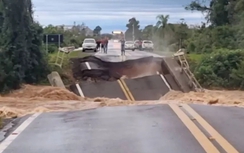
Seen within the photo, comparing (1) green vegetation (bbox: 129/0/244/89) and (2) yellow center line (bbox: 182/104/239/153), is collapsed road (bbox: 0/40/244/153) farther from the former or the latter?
(1) green vegetation (bbox: 129/0/244/89)

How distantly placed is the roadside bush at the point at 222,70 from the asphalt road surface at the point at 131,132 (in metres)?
22.6

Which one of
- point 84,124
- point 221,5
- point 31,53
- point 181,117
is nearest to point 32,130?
point 84,124

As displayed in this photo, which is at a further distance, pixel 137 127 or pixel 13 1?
pixel 13 1

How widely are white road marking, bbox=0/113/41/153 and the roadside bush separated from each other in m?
24.3

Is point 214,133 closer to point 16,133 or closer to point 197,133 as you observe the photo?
point 197,133

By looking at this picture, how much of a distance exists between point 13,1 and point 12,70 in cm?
356

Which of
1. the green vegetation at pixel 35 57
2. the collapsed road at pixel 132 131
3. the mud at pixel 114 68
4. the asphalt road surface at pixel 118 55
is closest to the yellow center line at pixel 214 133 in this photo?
the collapsed road at pixel 132 131

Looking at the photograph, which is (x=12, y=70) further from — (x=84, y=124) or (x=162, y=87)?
(x=84, y=124)

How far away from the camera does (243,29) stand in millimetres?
51031

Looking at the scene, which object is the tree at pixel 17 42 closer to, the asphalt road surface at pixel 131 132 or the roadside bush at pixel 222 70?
the roadside bush at pixel 222 70

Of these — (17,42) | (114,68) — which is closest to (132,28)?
(114,68)

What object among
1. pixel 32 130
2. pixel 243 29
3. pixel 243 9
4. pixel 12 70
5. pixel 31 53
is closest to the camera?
pixel 32 130

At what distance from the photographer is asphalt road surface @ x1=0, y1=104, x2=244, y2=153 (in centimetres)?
966

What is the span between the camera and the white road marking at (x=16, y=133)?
10.1 meters
